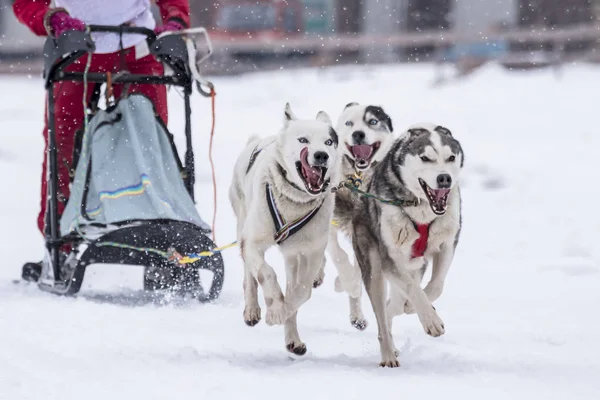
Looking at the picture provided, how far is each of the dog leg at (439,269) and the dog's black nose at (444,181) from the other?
29cm

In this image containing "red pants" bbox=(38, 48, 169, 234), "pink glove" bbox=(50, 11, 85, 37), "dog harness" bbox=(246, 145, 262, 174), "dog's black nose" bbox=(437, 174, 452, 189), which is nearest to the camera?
"dog's black nose" bbox=(437, 174, 452, 189)

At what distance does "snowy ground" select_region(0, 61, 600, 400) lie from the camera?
2695 mm

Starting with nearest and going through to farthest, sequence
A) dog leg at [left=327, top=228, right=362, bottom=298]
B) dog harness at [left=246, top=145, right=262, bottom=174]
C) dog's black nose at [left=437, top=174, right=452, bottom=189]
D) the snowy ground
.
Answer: the snowy ground < dog's black nose at [left=437, top=174, right=452, bottom=189] < dog harness at [left=246, top=145, right=262, bottom=174] < dog leg at [left=327, top=228, right=362, bottom=298]

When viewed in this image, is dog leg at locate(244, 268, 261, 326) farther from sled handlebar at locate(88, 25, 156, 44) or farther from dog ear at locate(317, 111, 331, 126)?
sled handlebar at locate(88, 25, 156, 44)

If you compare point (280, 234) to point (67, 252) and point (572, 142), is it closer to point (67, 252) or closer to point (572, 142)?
point (67, 252)

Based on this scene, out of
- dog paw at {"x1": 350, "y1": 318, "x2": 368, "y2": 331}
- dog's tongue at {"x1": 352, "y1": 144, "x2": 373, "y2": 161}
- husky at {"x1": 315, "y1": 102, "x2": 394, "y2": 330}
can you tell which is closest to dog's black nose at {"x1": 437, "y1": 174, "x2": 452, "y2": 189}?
husky at {"x1": 315, "y1": 102, "x2": 394, "y2": 330}

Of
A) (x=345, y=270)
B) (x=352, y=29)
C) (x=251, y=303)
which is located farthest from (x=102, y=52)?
(x=352, y=29)

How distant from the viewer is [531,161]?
30.6ft

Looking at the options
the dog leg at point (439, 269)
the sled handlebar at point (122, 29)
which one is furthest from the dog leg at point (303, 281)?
the sled handlebar at point (122, 29)

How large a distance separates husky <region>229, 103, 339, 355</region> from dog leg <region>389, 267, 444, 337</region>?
0.28 meters

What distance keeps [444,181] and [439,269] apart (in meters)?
0.39

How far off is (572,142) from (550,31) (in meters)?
5.98

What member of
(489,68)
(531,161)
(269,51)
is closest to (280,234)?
(531,161)

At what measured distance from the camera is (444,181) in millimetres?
2973
